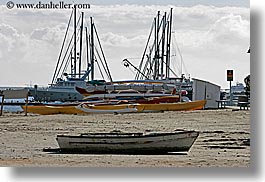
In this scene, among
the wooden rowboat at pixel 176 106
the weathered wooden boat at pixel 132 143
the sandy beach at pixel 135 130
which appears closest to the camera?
the sandy beach at pixel 135 130

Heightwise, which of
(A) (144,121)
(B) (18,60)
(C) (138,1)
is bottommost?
(A) (144,121)

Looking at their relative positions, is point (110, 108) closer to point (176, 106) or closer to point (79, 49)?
point (176, 106)

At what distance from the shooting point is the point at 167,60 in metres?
21.1

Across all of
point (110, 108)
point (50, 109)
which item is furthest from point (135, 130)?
point (50, 109)

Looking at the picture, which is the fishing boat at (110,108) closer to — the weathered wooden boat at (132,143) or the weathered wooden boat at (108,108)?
the weathered wooden boat at (108,108)

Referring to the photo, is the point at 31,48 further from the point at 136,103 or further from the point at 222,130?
the point at 136,103

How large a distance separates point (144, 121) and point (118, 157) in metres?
8.04

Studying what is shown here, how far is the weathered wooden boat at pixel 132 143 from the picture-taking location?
10.4 meters

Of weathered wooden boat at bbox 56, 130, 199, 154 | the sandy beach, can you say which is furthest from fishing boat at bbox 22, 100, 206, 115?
weathered wooden boat at bbox 56, 130, 199, 154

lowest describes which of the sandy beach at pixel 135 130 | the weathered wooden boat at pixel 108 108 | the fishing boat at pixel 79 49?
the sandy beach at pixel 135 130

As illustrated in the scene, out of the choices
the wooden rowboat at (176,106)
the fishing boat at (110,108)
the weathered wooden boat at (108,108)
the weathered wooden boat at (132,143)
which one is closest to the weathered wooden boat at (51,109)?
the fishing boat at (110,108)

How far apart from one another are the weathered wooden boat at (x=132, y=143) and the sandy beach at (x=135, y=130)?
0.31 metres

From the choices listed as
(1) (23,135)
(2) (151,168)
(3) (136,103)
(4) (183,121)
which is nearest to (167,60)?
(3) (136,103)

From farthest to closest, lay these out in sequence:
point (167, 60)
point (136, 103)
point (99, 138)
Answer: point (136, 103) → point (167, 60) → point (99, 138)
